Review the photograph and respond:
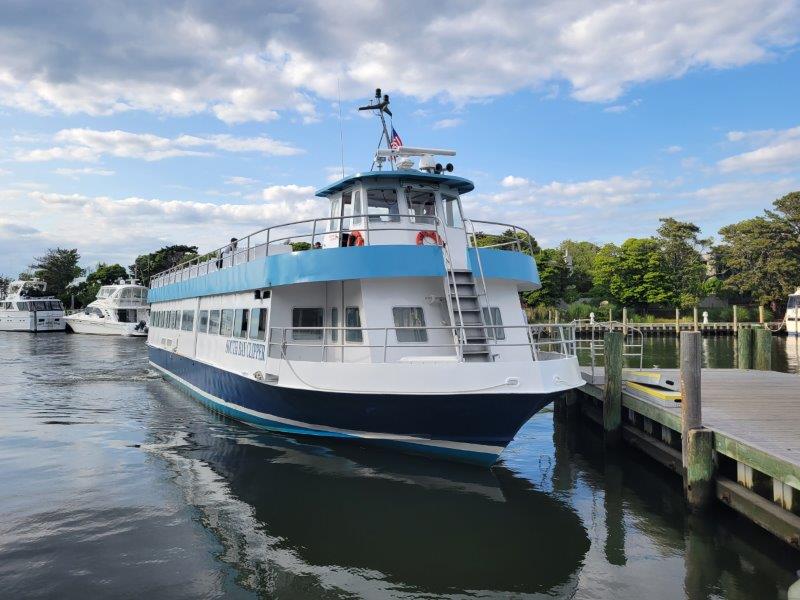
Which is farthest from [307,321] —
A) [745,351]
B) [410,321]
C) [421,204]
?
[745,351]

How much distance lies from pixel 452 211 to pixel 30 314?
5847 cm

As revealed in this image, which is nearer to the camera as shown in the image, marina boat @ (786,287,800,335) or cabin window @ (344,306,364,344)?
cabin window @ (344,306,364,344)

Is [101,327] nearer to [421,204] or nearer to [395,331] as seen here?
[421,204]

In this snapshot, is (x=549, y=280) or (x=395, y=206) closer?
(x=395, y=206)

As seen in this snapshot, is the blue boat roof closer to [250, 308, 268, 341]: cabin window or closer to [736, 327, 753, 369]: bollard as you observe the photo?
[250, 308, 268, 341]: cabin window

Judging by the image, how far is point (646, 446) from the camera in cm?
1185

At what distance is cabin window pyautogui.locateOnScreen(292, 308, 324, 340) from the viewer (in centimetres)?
1228

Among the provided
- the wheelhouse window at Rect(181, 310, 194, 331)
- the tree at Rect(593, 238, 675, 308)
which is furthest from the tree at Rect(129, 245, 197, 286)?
the wheelhouse window at Rect(181, 310, 194, 331)

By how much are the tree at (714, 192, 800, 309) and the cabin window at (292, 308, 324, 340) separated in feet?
178

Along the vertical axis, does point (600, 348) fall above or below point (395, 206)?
below

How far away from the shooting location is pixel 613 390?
12.8 meters

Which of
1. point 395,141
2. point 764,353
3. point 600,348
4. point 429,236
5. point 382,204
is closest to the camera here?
point 429,236

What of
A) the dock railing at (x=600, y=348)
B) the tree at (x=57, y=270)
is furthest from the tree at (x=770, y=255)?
the tree at (x=57, y=270)

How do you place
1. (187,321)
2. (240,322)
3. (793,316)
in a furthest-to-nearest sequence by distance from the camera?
(793,316) → (187,321) → (240,322)
